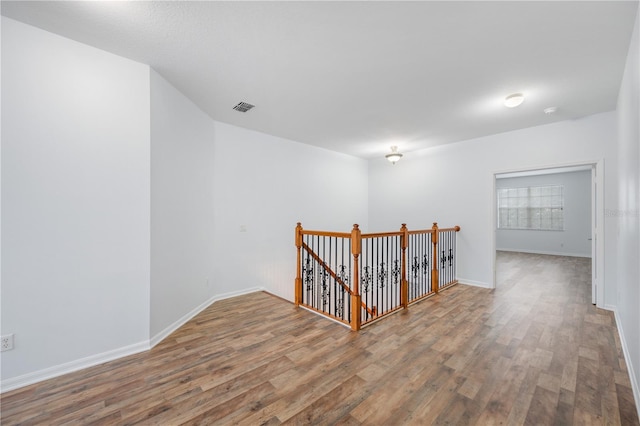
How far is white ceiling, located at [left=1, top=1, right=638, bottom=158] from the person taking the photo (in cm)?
181

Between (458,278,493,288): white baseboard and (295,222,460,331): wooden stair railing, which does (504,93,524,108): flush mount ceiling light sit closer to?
(295,222,460,331): wooden stair railing

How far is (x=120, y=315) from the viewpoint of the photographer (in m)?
2.37

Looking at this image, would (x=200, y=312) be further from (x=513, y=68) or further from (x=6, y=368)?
(x=513, y=68)

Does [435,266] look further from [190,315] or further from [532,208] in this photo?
[532,208]

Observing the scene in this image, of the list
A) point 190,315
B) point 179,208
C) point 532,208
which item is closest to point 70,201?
point 179,208

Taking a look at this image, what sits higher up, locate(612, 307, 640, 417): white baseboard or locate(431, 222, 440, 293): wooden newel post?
locate(431, 222, 440, 293): wooden newel post

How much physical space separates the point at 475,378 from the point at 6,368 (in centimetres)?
369

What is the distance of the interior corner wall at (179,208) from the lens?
2.64m

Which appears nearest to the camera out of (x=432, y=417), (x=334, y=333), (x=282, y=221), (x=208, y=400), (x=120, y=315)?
(x=432, y=417)

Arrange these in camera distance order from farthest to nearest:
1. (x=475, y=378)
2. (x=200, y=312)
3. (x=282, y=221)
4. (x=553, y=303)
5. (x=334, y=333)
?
(x=282, y=221)
(x=553, y=303)
(x=200, y=312)
(x=334, y=333)
(x=475, y=378)

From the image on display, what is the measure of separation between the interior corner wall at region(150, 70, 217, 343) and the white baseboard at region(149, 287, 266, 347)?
11mm

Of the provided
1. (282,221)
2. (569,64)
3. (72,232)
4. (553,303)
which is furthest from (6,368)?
(553,303)

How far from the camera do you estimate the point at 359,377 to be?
2.06 meters

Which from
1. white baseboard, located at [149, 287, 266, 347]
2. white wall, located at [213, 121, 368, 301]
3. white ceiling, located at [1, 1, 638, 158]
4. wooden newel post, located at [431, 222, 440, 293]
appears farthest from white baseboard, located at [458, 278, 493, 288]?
white baseboard, located at [149, 287, 266, 347]
